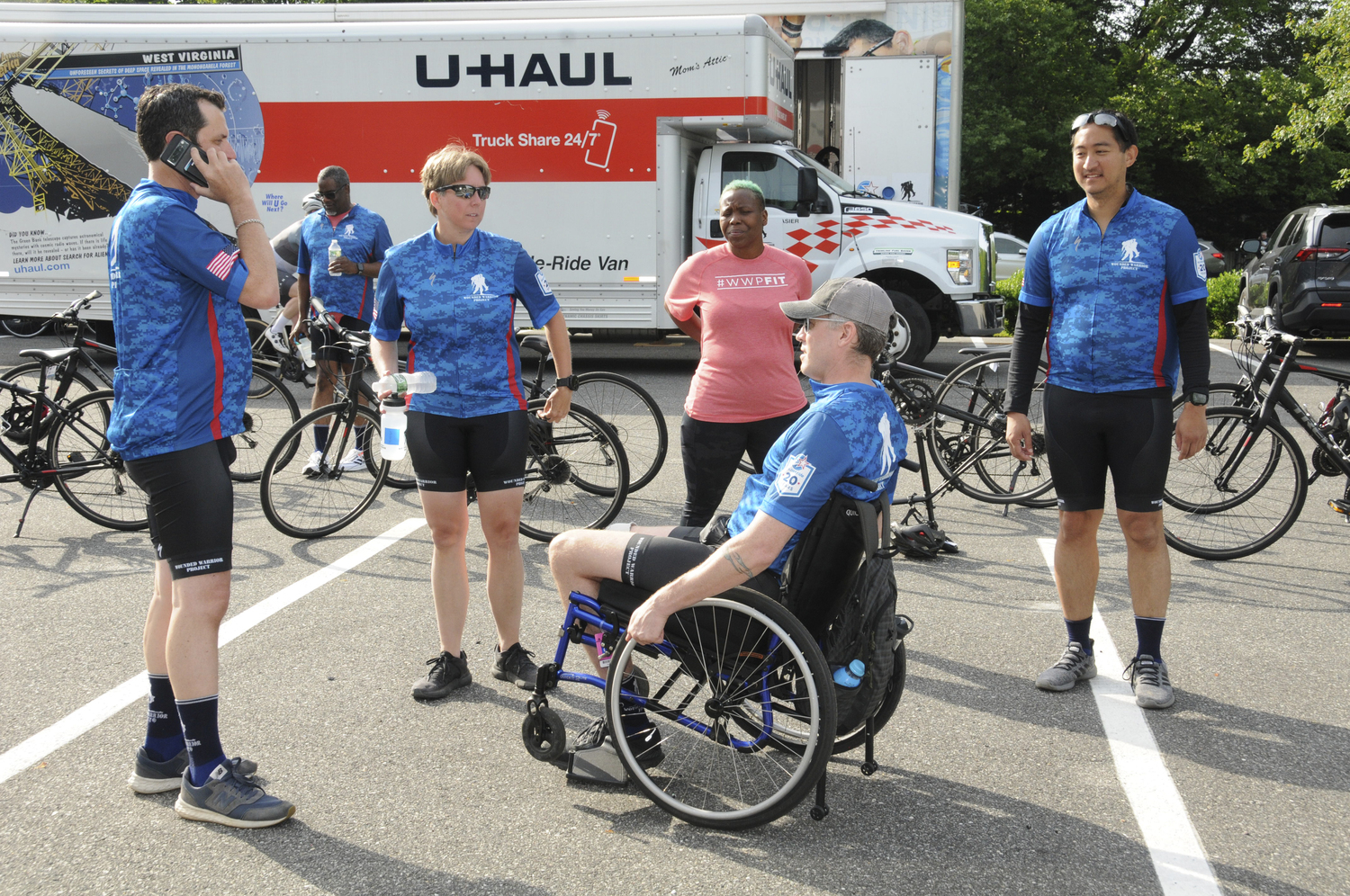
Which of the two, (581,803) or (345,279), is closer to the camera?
(581,803)

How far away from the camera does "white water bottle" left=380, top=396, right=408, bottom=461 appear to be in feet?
13.0

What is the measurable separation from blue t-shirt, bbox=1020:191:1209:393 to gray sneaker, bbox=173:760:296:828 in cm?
288

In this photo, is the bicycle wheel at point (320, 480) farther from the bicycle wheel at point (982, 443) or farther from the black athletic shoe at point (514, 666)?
the bicycle wheel at point (982, 443)

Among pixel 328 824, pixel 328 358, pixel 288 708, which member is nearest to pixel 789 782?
pixel 328 824

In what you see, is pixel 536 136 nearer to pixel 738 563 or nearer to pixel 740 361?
pixel 740 361

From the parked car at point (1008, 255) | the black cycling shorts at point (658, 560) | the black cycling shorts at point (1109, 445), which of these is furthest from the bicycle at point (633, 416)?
the parked car at point (1008, 255)

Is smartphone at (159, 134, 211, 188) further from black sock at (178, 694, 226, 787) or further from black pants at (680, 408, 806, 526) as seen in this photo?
black pants at (680, 408, 806, 526)

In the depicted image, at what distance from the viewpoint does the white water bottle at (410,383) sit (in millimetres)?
3807

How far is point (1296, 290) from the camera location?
1245 cm

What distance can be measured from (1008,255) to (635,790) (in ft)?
65.9

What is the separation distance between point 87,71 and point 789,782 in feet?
37.5

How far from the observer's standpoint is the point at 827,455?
109 inches

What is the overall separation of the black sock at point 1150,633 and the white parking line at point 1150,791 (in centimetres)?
16

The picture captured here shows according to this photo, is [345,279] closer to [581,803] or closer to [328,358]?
[328,358]
